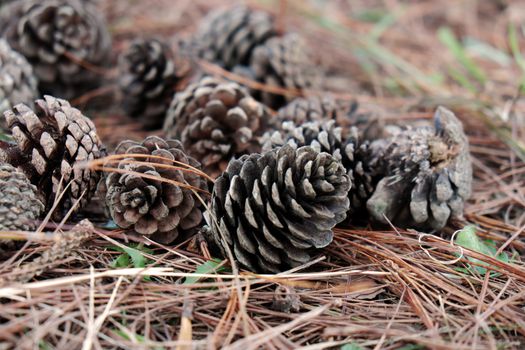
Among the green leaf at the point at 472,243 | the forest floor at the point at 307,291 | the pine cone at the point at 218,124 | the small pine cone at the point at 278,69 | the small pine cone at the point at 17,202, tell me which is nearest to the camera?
the forest floor at the point at 307,291

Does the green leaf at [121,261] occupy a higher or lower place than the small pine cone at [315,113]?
lower

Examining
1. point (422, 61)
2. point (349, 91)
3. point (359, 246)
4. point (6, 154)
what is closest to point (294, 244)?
point (359, 246)

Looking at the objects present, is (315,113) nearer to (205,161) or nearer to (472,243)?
(205,161)

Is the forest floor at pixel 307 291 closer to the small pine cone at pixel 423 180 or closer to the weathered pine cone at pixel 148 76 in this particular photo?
the small pine cone at pixel 423 180

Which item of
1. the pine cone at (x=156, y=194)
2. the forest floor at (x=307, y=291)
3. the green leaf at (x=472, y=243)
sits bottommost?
the forest floor at (x=307, y=291)

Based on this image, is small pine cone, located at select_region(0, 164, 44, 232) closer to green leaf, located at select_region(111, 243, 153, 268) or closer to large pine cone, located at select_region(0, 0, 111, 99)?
green leaf, located at select_region(111, 243, 153, 268)

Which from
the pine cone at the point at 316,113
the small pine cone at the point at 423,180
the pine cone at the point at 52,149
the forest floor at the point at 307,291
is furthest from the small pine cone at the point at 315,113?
the pine cone at the point at 52,149

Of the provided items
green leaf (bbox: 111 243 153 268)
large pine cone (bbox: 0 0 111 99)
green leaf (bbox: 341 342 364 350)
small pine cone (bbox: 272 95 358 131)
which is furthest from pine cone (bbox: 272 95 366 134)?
large pine cone (bbox: 0 0 111 99)
